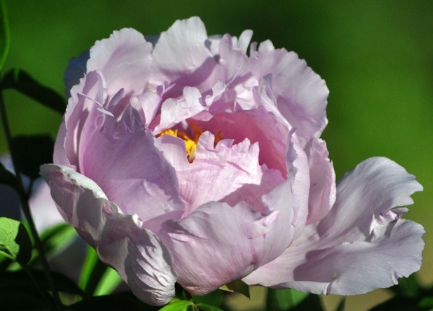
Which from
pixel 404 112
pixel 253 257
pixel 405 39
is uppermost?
pixel 253 257

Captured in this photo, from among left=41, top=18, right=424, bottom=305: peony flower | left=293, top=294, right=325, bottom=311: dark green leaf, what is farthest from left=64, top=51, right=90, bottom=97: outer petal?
left=293, top=294, right=325, bottom=311: dark green leaf

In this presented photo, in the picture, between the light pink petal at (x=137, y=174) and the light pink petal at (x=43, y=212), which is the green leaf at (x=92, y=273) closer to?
the light pink petal at (x=43, y=212)

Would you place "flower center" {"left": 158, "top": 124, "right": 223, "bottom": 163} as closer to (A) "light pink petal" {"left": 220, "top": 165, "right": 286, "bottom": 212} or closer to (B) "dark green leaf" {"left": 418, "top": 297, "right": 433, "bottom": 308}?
(A) "light pink petal" {"left": 220, "top": 165, "right": 286, "bottom": 212}

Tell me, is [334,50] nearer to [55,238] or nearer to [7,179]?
[55,238]

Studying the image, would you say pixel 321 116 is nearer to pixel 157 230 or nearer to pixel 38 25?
pixel 157 230

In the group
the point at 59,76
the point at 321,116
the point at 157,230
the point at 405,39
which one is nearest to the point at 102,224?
the point at 157,230
